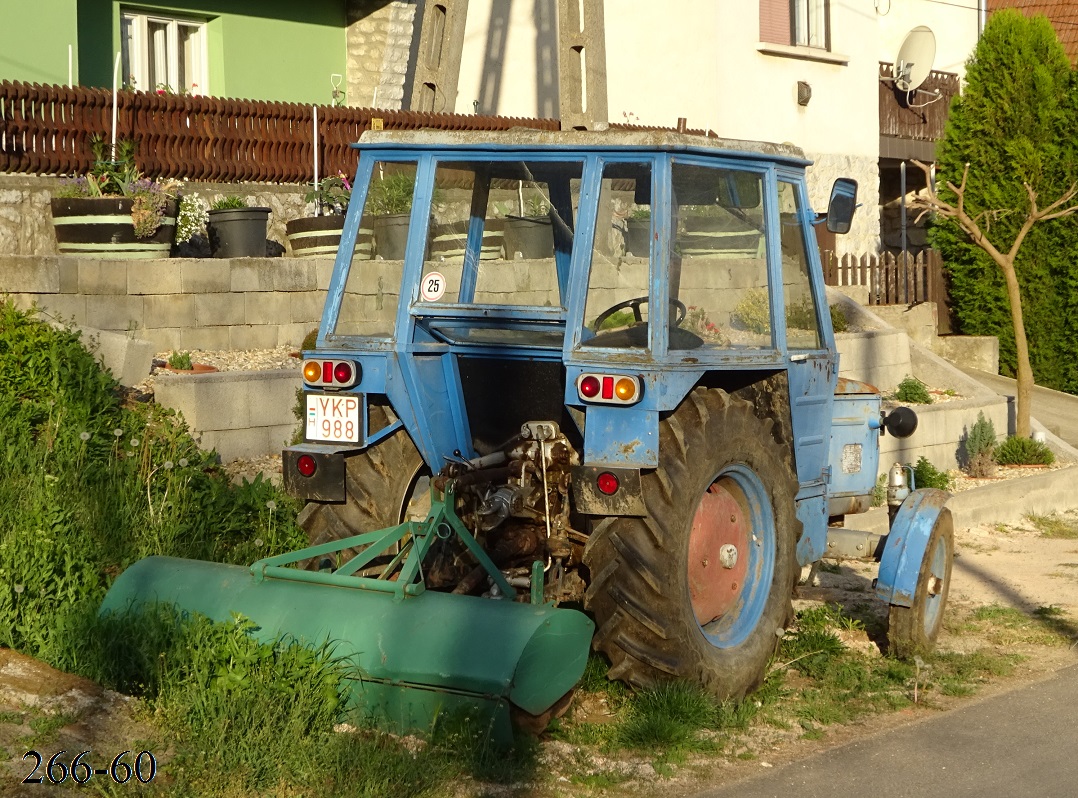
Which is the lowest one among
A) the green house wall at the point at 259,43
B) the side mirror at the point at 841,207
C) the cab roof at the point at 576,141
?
the side mirror at the point at 841,207

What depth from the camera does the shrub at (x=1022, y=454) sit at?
12.8 meters

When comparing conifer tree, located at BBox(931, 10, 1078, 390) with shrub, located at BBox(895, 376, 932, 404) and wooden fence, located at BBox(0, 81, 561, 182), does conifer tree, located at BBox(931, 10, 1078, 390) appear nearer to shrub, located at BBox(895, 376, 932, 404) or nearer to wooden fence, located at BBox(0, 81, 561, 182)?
shrub, located at BBox(895, 376, 932, 404)

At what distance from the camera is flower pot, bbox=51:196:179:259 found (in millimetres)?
10633

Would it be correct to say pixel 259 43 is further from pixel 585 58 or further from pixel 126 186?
pixel 126 186

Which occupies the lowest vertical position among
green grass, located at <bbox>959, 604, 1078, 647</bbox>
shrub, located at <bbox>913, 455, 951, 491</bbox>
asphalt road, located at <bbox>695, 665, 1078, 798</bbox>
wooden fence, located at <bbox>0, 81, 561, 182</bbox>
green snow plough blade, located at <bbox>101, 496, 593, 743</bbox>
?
asphalt road, located at <bbox>695, 665, 1078, 798</bbox>

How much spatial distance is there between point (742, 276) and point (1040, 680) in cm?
241

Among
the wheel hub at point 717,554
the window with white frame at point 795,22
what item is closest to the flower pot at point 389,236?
the wheel hub at point 717,554

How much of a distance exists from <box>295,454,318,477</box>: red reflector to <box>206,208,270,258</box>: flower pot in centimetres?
618

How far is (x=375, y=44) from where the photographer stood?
1859 centimetres

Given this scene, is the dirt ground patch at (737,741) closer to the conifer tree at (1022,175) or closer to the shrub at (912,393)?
the shrub at (912,393)

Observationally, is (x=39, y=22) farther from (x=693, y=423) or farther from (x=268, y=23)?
(x=693, y=423)

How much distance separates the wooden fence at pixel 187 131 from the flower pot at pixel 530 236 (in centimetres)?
710

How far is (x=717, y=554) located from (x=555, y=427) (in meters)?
0.85

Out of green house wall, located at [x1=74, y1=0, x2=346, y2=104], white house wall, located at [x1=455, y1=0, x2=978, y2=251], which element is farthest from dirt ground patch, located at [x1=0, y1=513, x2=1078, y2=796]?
green house wall, located at [x1=74, y1=0, x2=346, y2=104]
